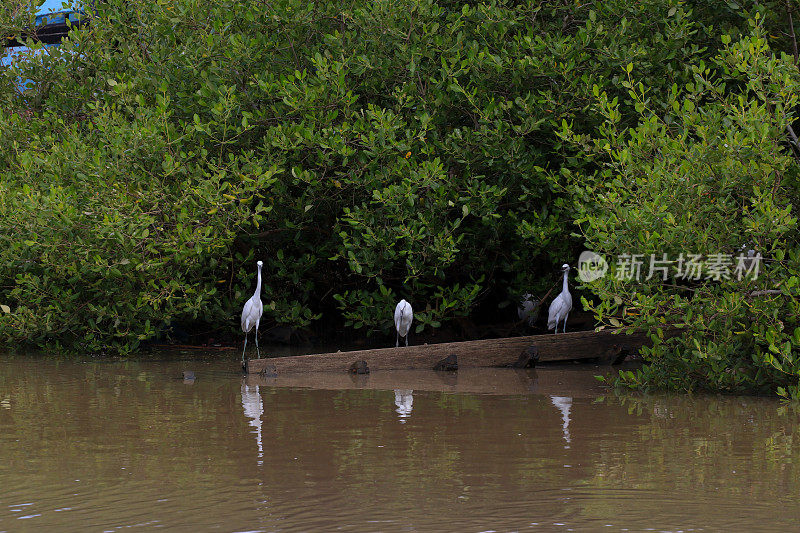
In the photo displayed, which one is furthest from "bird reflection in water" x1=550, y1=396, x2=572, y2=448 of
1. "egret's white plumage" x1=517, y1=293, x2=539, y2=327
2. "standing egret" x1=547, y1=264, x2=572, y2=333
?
"egret's white plumage" x1=517, y1=293, x2=539, y2=327

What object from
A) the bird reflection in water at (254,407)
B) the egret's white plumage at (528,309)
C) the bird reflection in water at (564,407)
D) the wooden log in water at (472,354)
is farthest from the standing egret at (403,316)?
the bird reflection in water at (564,407)

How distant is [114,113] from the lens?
36.3 ft

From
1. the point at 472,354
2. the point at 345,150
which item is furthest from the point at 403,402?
the point at 345,150

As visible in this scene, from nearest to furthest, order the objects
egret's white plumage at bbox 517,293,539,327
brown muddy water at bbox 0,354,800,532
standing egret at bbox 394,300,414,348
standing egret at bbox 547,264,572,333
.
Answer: brown muddy water at bbox 0,354,800,532, standing egret at bbox 394,300,414,348, standing egret at bbox 547,264,572,333, egret's white plumage at bbox 517,293,539,327

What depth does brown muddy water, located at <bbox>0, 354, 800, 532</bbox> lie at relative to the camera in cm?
432

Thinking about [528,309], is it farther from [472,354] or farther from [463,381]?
[463,381]

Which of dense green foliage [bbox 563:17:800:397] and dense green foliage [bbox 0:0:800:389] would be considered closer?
dense green foliage [bbox 563:17:800:397]

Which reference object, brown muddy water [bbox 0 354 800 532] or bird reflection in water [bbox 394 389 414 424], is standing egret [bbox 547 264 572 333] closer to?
brown muddy water [bbox 0 354 800 532]

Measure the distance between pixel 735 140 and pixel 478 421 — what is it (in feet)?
10.3

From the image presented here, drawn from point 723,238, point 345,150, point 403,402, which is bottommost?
point 403,402

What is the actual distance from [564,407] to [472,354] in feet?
9.39

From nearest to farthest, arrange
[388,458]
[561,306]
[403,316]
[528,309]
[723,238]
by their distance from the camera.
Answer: [388,458]
[723,238]
[403,316]
[561,306]
[528,309]

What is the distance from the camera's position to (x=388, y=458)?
5.54 m

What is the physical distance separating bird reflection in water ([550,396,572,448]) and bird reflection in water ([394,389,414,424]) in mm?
1120
